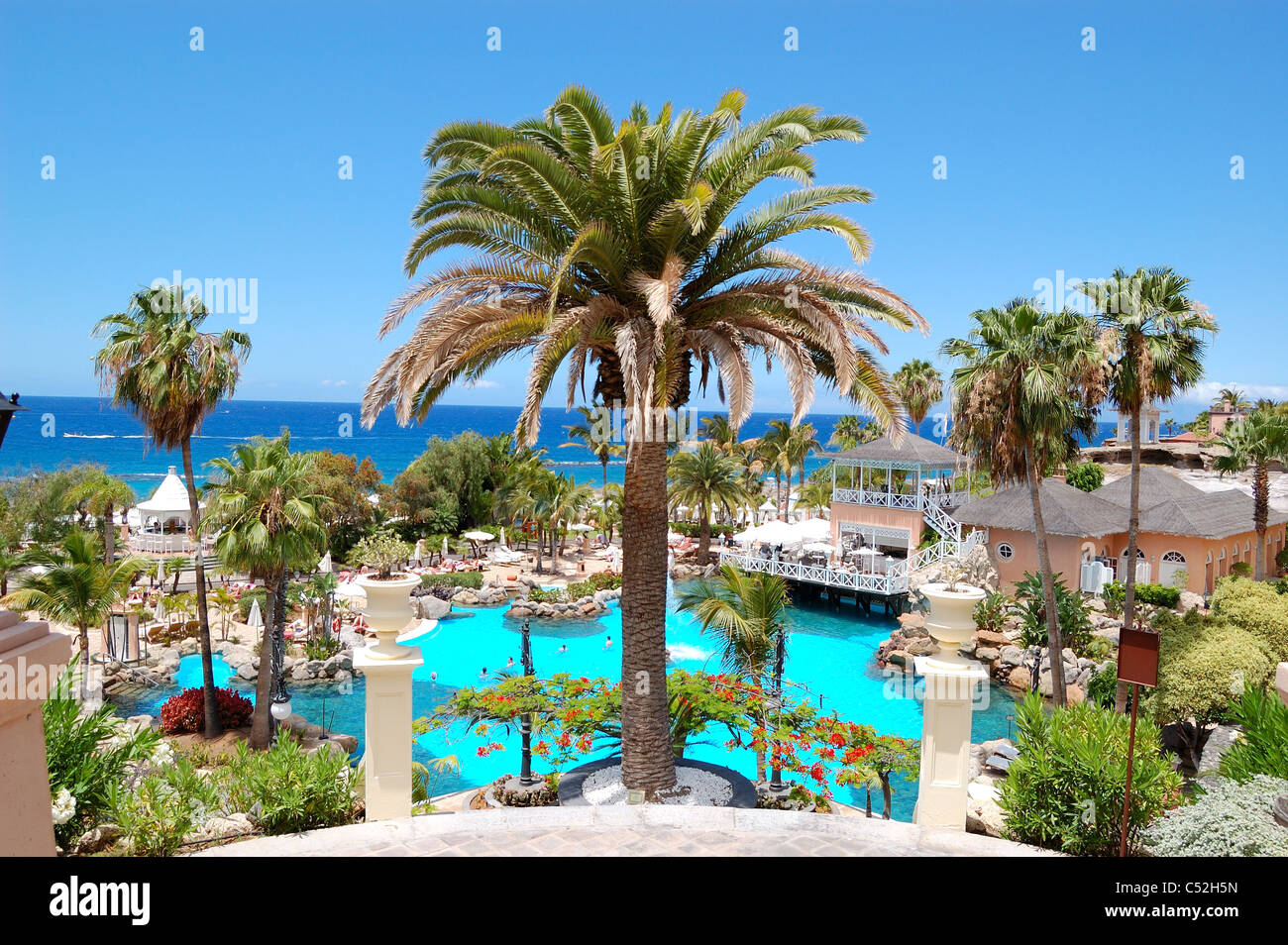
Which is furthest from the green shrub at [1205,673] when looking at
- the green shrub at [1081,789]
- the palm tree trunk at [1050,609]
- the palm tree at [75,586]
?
the palm tree at [75,586]

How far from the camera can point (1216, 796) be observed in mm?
5953

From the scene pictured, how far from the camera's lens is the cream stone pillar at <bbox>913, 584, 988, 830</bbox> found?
20.9 feet

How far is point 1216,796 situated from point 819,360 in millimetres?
5882

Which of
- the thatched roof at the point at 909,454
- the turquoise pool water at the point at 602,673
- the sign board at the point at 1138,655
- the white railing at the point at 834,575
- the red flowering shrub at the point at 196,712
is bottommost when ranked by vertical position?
the turquoise pool water at the point at 602,673

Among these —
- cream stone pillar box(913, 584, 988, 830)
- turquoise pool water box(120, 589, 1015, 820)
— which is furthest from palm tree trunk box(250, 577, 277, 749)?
cream stone pillar box(913, 584, 988, 830)

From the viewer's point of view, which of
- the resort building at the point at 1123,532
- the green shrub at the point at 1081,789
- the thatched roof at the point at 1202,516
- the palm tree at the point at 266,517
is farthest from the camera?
the resort building at the point at 1123,532

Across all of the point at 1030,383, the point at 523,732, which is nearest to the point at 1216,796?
the point at 523,732

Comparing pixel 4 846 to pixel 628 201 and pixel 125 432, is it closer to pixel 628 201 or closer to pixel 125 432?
pixel 628 201

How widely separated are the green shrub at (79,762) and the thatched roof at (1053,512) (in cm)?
2845

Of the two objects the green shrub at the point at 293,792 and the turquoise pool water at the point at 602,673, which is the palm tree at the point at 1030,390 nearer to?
the turquoise pool water at the point at 602,673

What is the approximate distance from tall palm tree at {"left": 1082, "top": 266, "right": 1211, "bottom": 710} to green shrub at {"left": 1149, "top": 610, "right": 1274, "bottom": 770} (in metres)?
5.80

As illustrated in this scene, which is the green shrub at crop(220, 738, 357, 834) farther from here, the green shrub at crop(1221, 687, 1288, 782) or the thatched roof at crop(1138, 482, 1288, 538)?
the thatched roof at crop(1138, 482, 1288, 538)

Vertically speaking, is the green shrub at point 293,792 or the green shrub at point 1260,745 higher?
the green shrub at point 1260,745

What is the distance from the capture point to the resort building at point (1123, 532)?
26995 mm
